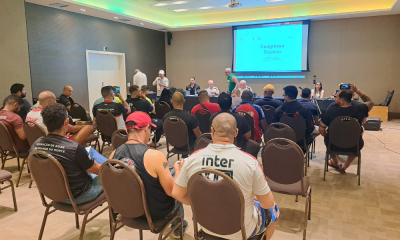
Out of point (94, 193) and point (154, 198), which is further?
point (94, 193)

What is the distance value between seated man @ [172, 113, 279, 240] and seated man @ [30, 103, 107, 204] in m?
0.85

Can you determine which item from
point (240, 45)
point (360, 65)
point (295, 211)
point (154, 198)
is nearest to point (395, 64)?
point (360, 65)

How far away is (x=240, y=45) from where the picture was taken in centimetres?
1112

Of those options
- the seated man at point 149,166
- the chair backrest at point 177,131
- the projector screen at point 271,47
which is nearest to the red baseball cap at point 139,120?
the seated man at point 149,166

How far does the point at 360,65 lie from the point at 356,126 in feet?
23.0

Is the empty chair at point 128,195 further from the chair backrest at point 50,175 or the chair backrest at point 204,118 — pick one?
the chair backrest at point 204,118

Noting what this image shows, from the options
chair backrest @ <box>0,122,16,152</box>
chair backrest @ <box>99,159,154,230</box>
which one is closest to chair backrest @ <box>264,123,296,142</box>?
chair backrest @ <box>99,159,154,230</box>

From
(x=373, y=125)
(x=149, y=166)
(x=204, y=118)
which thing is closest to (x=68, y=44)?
(x=204, y=118)

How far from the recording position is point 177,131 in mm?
4098

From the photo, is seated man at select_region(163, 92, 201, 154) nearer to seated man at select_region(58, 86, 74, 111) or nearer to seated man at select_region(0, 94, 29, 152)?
seated man at select_region(0, 94, 29, 152)

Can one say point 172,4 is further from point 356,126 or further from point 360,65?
point 356,126

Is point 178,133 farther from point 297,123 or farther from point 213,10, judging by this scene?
point 213,10

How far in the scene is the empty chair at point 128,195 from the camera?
1.94 m

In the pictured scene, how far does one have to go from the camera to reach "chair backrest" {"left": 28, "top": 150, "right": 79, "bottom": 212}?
7.10ft
